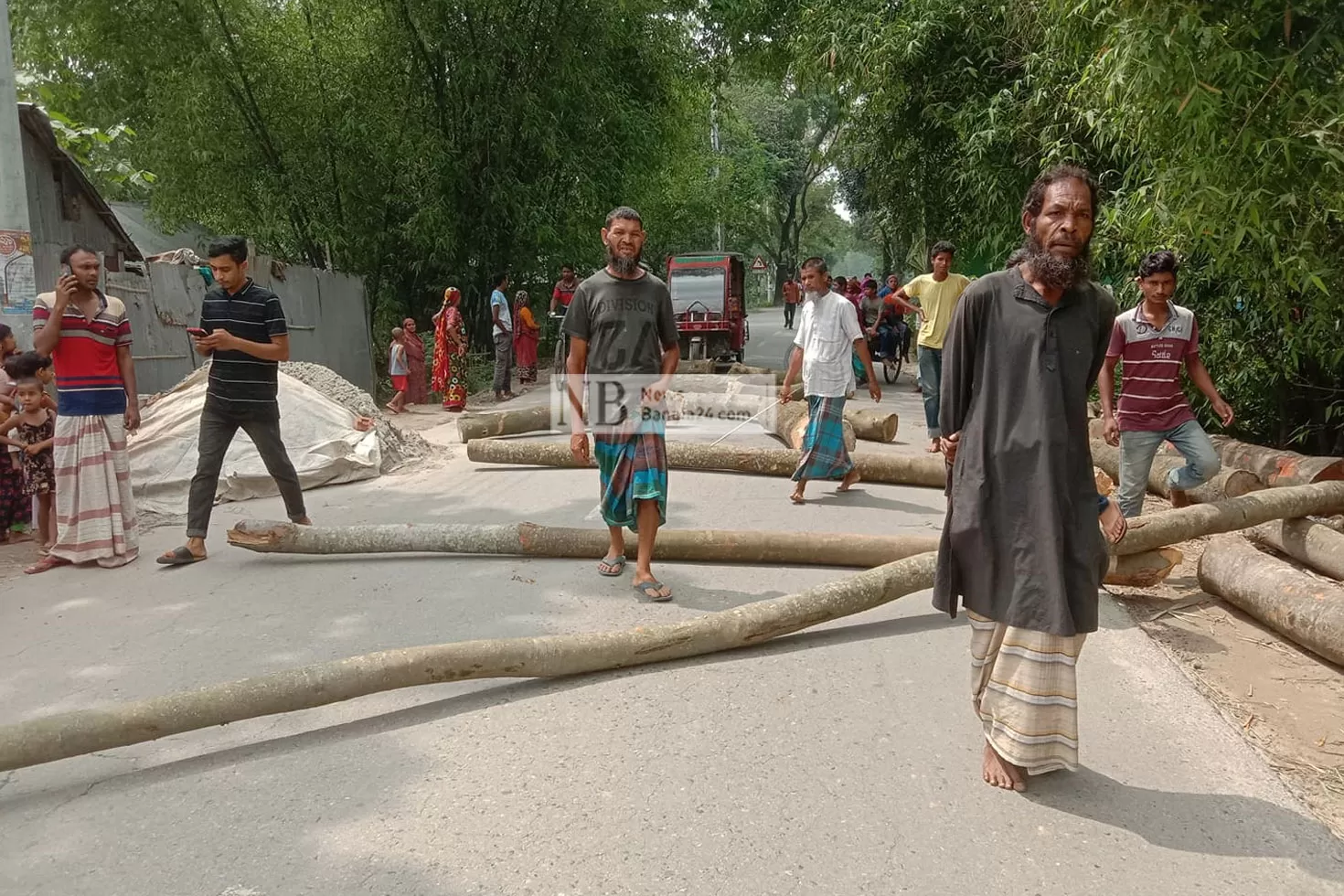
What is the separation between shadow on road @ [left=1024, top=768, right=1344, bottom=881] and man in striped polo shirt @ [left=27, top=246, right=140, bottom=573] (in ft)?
17.4

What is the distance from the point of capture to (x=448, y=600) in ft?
15.9

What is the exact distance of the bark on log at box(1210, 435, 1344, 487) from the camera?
6.24 meters

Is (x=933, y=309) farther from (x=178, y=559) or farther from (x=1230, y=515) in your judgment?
(x=178, y=559)

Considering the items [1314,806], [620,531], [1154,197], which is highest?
[1154,197]

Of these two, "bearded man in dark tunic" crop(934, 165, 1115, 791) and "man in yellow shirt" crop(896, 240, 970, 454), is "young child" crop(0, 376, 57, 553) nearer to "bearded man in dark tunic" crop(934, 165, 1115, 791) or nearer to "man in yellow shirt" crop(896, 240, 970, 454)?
"bearded man in dark tunic" crop(934, 165, 1115, 791)

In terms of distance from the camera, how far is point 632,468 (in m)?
4.83

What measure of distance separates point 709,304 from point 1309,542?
15.5 meters

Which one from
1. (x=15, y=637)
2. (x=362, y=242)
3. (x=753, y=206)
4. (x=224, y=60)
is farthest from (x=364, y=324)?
(x=753, y=206)

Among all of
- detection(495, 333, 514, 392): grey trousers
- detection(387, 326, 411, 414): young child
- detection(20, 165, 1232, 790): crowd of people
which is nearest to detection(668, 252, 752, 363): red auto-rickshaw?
detection(495, 333, 514, 392): grey trousers

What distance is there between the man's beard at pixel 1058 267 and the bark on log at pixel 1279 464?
448cm

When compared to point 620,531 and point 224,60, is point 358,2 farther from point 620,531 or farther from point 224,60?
point 620,531

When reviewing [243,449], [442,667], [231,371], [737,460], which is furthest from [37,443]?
[737,460]

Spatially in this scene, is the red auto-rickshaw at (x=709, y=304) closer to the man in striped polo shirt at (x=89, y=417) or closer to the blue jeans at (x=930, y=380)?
the blue jeans at (x=930, y=380)

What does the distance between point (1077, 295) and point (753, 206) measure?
4309 cm
